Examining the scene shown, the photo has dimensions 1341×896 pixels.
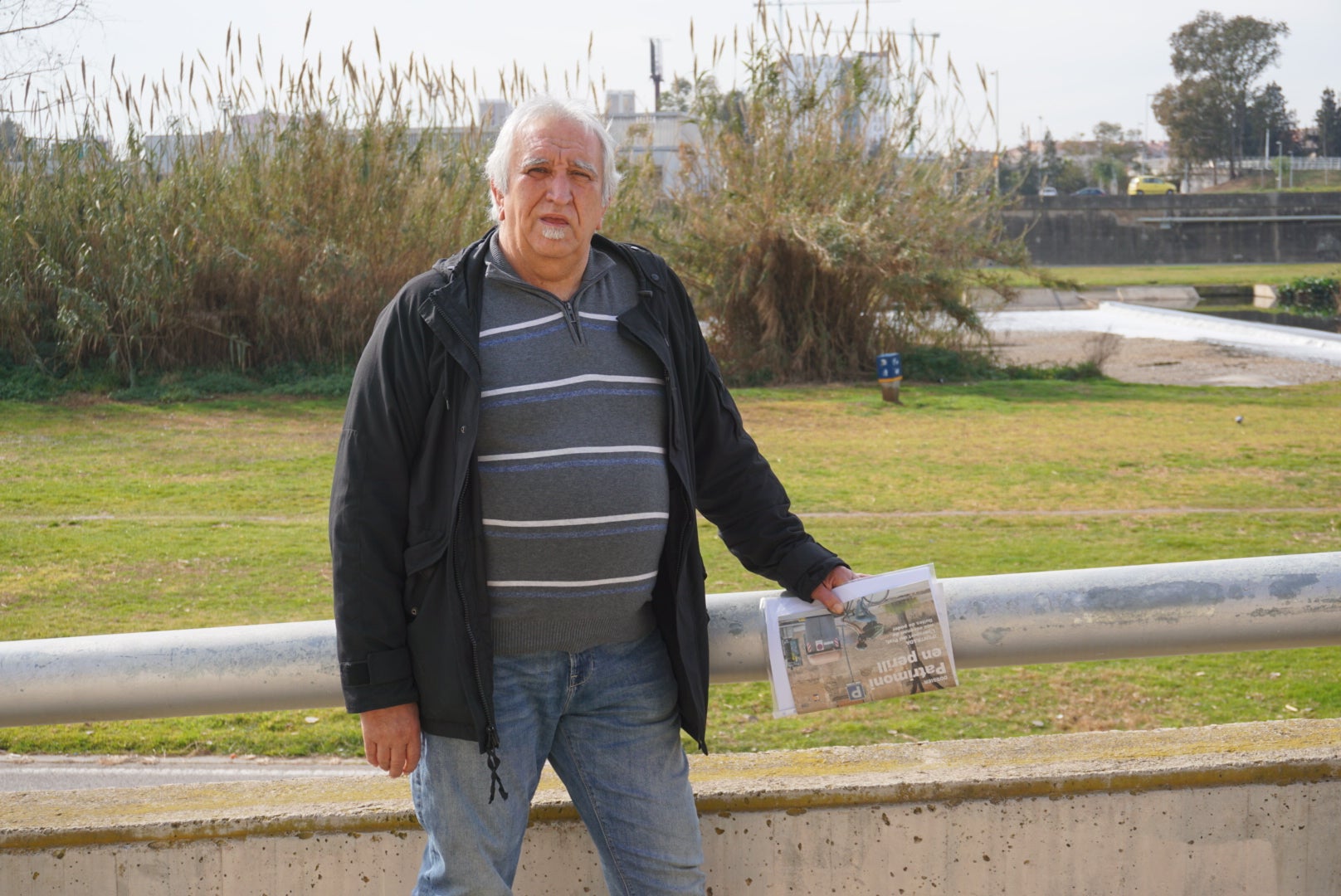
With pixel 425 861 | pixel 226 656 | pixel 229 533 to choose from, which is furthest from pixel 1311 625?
pixel 229 533

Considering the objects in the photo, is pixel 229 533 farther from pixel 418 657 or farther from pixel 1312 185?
pixel 1312 185

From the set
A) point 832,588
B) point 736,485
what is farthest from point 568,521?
point 832,588

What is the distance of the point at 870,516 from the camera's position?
8.56 m

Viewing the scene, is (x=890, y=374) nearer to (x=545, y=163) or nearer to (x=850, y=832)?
(x=850, y=832)

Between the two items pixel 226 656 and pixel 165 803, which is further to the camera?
pixel 165 803

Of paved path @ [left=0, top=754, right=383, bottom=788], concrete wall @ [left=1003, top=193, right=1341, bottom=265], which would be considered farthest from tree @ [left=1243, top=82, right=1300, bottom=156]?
paved path @ [left=0, top=754, right=383, bottom=788]

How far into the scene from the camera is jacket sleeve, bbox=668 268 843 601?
7.87ft

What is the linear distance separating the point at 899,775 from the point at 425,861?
0.88 metres

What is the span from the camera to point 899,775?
2418mm

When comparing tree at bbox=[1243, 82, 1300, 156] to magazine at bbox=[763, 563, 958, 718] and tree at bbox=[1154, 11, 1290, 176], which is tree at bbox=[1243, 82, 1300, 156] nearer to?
tree at bbox=[1154, 11, 1290, 176]

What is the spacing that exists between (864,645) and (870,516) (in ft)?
20.6

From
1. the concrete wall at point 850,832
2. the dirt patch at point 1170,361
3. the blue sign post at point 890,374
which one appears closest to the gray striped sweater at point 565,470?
the concrete wall at point 850,832

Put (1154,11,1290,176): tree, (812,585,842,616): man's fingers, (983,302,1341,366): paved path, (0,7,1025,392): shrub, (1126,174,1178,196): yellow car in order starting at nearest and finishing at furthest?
(812,585,842,616): man's fingers → (0,7,1025,392): shrub → (983,302,1341,366): paved path → (1126,174,1178,196): yellow car → (1154,11,1290,176): tree

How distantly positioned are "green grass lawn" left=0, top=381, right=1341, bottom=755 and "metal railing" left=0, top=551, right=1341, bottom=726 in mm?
2335
